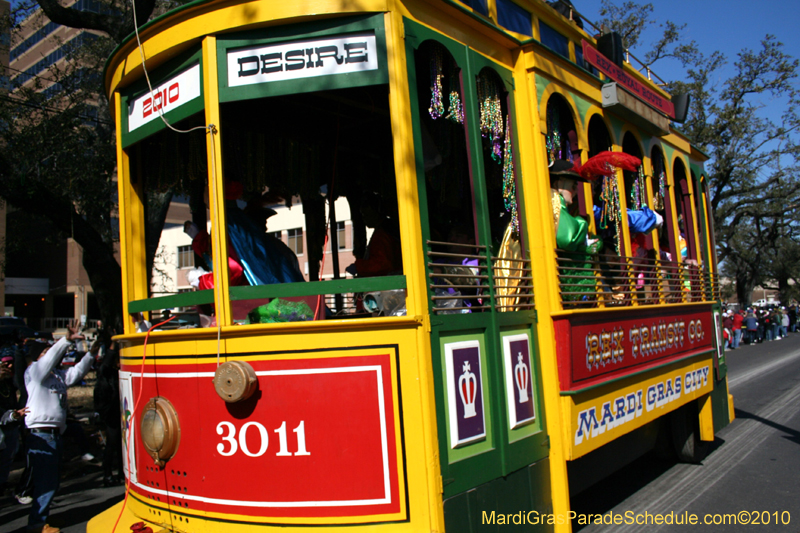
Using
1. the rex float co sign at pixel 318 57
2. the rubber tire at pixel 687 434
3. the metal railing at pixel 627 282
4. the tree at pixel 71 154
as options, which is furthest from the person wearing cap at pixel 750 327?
the rex float co sign at pixel 318 57

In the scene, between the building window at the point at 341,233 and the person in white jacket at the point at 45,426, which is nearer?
the person in white jacket at the point at 45,426

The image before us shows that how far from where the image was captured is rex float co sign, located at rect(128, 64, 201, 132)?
3.24 m

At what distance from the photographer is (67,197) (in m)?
11.0

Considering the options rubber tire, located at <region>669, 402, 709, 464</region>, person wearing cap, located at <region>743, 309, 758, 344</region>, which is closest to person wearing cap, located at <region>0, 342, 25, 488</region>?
rubber tire, located at <region>669, 402, 709, 464</region>

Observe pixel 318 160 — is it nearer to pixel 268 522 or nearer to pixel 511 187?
pixel 511 187

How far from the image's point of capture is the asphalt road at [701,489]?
5012mm

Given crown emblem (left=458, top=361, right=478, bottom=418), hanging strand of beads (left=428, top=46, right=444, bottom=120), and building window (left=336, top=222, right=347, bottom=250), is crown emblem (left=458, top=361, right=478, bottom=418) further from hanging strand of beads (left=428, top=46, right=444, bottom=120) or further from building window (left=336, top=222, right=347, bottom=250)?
building window (left=336, top=222, right=347, bottom=250)

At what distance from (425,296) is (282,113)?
2756mm

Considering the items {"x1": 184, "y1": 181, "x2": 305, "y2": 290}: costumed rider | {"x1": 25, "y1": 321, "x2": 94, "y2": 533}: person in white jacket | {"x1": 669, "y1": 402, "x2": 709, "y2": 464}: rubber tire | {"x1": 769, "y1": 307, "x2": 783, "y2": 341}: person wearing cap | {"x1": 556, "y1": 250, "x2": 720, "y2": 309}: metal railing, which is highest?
Result: {"x1": 184, "y1": 181, "x2": 305, "y2": 290}: costumed rider

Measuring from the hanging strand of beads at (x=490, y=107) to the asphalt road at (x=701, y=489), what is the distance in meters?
3.08

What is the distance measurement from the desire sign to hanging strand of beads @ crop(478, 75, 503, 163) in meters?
1.39

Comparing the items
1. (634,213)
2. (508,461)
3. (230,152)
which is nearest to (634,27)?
(634,213)

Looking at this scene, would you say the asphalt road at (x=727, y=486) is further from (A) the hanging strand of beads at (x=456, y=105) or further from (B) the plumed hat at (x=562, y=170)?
(A) the hanging strand of beads at (x=456, y=105)

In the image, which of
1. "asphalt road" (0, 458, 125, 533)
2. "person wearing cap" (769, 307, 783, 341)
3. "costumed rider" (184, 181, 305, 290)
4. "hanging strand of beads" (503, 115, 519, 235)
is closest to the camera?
"costumed rider" (184, 181, 305, 290)
